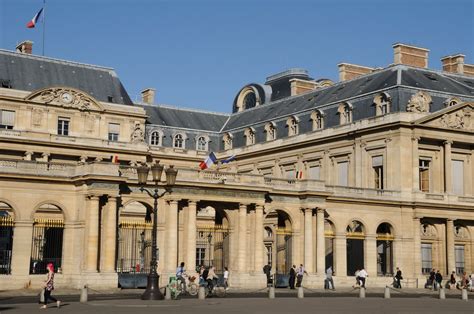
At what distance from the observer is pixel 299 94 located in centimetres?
7094

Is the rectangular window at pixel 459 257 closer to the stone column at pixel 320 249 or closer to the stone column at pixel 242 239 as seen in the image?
the stone column at pixel 320 249

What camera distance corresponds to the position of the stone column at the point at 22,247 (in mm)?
40281

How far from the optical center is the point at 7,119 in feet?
198

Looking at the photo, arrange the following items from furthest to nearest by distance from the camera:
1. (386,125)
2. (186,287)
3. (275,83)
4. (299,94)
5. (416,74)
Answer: (275,83) < (299,94) < (416,74) < (386,125) < (186,287)

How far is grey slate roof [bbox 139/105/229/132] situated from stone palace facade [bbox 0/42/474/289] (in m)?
0.22

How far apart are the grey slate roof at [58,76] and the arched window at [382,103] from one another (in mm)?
22617

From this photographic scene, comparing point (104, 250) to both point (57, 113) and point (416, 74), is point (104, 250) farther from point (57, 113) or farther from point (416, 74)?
point (416, 74)

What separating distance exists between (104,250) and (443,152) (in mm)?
27375

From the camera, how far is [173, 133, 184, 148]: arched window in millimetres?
73331

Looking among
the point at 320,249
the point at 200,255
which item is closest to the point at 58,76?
the point at 200,255

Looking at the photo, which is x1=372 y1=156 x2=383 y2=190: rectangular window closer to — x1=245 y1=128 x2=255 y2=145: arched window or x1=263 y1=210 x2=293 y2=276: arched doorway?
x1=263 y1=210 x2=293 y2=276: arched doorway

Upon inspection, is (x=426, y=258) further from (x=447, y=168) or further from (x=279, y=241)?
(x=279, y=241)

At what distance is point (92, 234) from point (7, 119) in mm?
22651

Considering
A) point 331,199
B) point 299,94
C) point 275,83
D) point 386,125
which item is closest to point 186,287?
point 331,199
